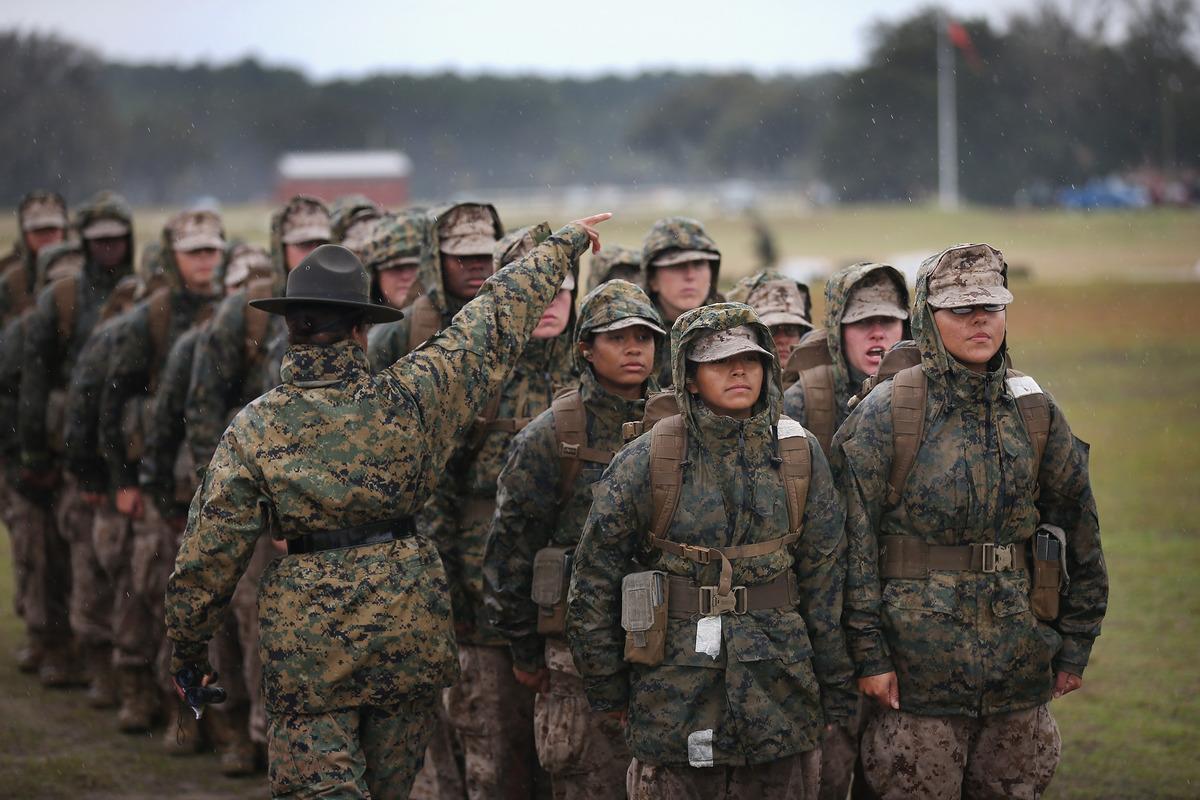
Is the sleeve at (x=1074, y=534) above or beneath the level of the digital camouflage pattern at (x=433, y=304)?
beneath

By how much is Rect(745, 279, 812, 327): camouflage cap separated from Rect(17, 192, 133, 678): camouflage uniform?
5.14 m

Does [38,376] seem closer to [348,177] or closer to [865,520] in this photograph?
[865,520]

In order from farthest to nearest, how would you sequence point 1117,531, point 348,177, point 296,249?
point 348,177 → point 1117,531 → point 296,249

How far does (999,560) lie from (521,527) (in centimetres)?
191

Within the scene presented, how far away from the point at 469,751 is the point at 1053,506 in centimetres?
291

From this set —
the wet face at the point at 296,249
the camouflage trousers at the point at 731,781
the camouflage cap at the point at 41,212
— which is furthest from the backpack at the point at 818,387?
the camouflage cap at the point at 41,212

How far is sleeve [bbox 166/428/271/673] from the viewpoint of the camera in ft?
17.3

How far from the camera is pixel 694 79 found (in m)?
95.9

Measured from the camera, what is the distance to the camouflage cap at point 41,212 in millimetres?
13516

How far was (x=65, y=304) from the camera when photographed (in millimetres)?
11086

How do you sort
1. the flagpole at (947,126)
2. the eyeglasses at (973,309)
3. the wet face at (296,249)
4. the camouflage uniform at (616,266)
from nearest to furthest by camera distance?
the eyeglasses at (973,309), the camouflage uniform at (616,266), the wet face at (296,249), the flagpole at (947,126)

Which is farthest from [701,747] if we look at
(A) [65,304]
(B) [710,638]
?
(A) [65,304]

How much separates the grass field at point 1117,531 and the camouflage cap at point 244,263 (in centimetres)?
299

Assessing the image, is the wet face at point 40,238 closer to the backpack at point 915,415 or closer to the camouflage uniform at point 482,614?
the camouflage uniform at point 482,614
